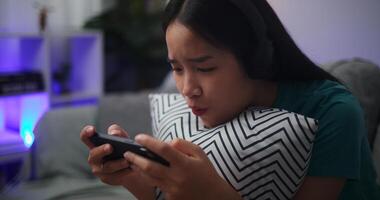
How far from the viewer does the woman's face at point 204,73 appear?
22.9 inches

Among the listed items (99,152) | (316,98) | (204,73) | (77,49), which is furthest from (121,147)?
(77,49)

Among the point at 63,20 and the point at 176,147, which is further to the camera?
the point at 63,20

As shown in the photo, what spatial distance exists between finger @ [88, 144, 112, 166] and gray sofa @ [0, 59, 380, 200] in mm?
120

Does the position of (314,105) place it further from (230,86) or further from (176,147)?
(176,147)

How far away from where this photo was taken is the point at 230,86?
0.61 m

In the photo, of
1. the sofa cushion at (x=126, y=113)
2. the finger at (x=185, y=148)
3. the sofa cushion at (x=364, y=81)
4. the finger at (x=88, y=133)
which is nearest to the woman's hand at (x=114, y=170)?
the finger at (x=88, y=133)

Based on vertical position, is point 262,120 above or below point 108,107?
above

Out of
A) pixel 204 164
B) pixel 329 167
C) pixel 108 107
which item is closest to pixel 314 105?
pixel 329 167

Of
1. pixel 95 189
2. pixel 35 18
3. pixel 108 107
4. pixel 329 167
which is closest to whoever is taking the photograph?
pixel 329 167

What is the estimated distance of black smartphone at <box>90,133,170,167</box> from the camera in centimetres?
49

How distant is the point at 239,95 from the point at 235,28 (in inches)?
4.1

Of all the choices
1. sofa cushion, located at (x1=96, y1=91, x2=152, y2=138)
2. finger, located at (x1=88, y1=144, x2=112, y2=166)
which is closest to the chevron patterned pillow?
finger, located at (x1=88, y1=144, x2=112, y2=166)

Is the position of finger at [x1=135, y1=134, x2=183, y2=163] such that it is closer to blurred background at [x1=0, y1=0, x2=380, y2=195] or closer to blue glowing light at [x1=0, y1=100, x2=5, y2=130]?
blue glowing light at [x1=0, y1=100, x2=5, y2=130]

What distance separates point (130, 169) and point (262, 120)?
0.20 meters
